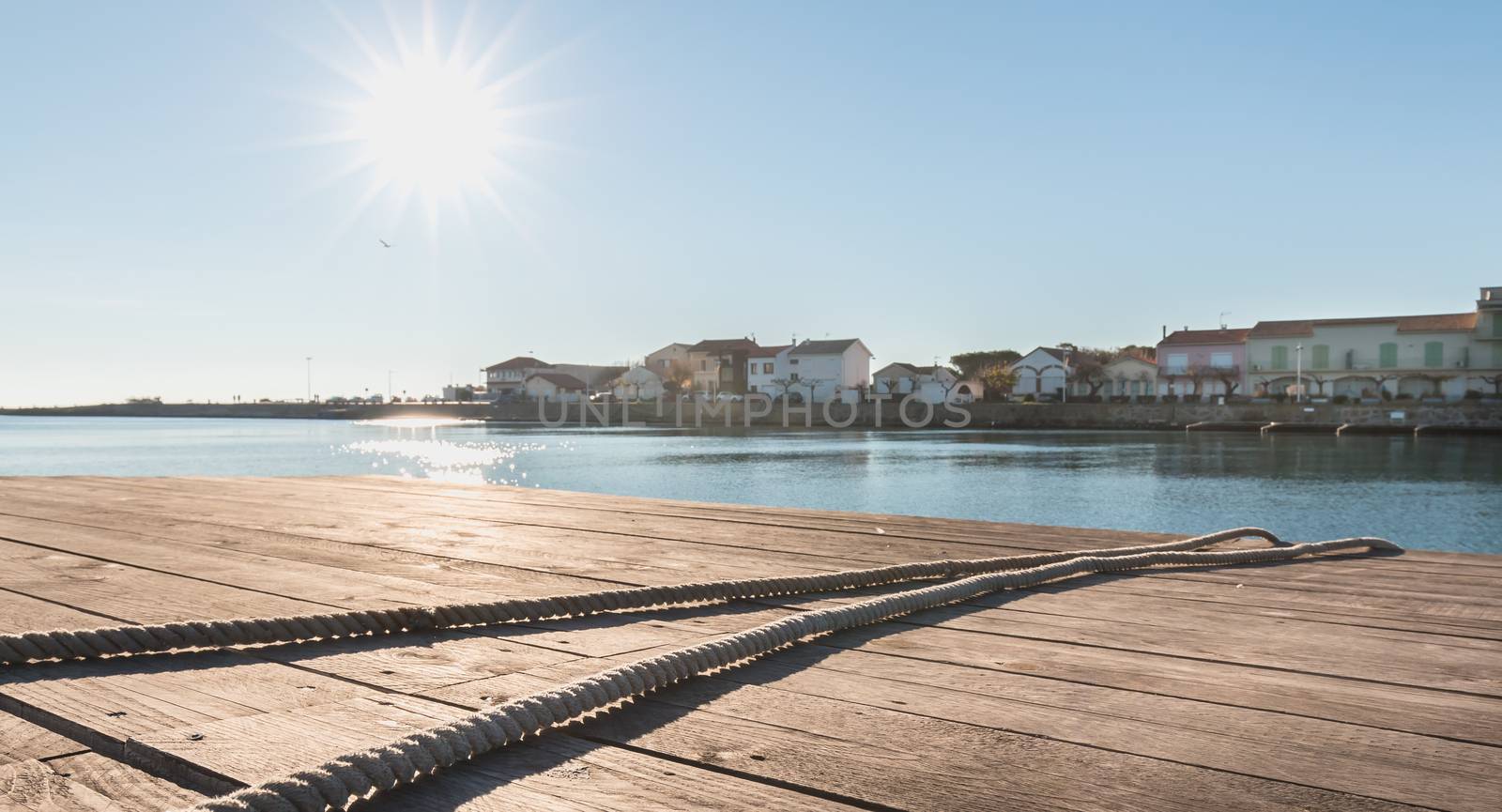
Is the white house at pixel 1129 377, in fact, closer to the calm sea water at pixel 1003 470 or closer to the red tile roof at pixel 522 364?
the calm sea water at pixel 1003 470

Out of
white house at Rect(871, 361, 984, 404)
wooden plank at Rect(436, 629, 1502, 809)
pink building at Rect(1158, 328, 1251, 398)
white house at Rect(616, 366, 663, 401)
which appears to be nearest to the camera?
wooden plank at Rect(436, 629, 1502, 809)

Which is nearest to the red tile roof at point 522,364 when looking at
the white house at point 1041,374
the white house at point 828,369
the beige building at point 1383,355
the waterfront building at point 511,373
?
the waterfront building at point 511,373

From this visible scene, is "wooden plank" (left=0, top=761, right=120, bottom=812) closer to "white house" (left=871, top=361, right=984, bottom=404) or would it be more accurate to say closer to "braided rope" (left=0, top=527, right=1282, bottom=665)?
"braided rope" (left=0, top=527, right=1282, bottom=665)

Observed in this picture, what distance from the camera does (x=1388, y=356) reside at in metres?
56.2

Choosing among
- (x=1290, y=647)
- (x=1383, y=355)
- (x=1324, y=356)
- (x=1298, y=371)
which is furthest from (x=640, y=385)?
(x=1290, y=647)

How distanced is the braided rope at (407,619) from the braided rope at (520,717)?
32 cm

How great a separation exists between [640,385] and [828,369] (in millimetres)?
18640

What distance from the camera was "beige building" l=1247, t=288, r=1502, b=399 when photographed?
174 feet

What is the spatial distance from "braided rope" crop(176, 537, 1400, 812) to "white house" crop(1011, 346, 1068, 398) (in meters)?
71.6

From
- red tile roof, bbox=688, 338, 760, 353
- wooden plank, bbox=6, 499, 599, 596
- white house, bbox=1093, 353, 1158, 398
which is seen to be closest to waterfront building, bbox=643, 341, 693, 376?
red tile roof, bbox=688, 338, 760, 353

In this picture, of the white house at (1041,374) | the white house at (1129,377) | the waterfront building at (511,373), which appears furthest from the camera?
the waterfront building at (511,373)

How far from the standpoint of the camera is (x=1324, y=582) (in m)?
2.94

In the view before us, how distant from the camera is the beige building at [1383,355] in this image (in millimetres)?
53062

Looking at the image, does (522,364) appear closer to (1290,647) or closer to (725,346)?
(725,346)
